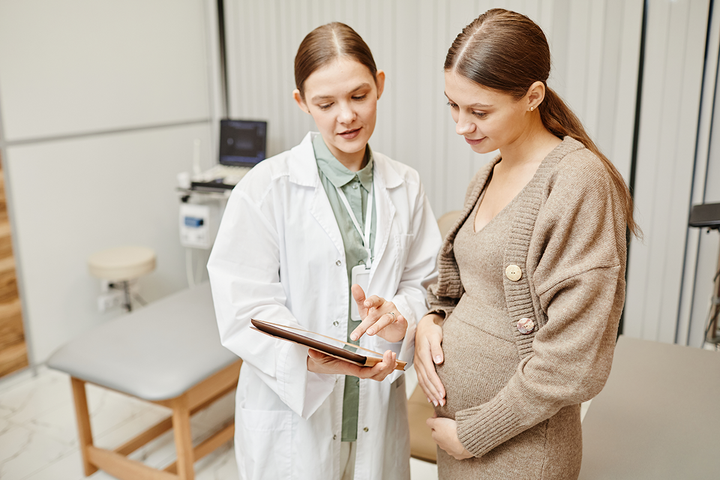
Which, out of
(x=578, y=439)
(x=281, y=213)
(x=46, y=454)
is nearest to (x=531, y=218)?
(x=578, y=439)

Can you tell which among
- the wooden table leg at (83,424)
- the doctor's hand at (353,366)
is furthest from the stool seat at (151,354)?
the doctor's hand at (353,366)

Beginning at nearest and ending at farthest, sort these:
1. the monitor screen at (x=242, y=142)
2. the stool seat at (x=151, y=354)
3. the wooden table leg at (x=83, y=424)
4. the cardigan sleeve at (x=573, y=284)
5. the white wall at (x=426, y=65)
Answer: the cardigan sleeve at (x=573, y=284) → the stool seat at (x=151, y=354) → the wooden table leg at (x=83, y=424) → the white wall at (x=426, y=65) → the monitor screen at (x=242, y=142)

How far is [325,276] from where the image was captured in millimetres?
1358

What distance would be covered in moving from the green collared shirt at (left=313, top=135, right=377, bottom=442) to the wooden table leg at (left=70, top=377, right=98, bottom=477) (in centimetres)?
130

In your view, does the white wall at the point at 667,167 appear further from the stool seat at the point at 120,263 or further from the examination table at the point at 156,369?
the stool seat at the point at 120,263

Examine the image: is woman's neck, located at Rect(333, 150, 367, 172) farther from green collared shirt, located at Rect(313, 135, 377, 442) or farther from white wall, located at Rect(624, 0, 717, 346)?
white wall, located at Rect(624, 0, 717, 346)

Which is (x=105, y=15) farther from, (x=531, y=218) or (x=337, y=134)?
(x=531, y=218)

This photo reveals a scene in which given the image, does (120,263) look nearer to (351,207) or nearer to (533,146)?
(351,207)

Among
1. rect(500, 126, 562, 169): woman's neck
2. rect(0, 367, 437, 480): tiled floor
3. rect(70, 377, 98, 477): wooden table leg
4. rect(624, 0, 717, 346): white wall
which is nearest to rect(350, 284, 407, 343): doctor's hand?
rect(500, 126, 562, 169): woman's neck

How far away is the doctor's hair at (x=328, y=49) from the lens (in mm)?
1251

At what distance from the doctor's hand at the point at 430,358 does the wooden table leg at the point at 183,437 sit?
1.10 metres

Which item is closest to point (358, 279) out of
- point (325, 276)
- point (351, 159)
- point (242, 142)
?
point (325, 276)

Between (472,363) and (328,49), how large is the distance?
71 cm

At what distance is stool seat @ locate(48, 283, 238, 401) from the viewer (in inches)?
79.2
